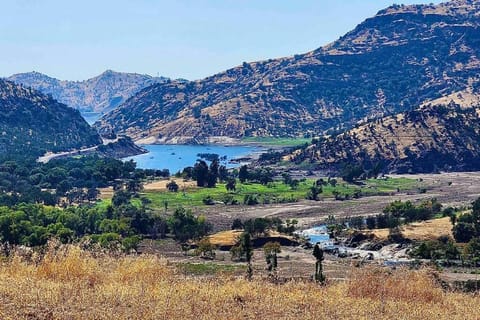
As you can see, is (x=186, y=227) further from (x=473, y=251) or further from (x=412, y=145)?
(x=412, y=145)

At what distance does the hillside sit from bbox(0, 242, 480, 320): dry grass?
158581 millimetres

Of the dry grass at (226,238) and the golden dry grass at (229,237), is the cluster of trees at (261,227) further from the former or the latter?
the dry grass at (226,238)

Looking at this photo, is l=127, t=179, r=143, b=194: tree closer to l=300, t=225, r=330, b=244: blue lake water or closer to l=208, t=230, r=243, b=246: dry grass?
l=208, t=230, r=243, b=246: dry grass

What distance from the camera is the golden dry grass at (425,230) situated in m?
78.1

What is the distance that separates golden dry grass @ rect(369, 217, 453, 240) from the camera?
78125mm

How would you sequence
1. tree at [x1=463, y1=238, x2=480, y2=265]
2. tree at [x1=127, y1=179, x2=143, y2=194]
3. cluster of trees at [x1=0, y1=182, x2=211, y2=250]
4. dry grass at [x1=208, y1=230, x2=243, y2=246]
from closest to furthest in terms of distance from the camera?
tree at [x1=463, y1=238, x2=480, y2=265]
cluster of trees at [x1=0, y1=182, x2=211, y2=250]
dry grass at [x1=208, y1=230, x2=243, y2=246]
tree at [x1=127, y1=179, x2=143, y2=194]

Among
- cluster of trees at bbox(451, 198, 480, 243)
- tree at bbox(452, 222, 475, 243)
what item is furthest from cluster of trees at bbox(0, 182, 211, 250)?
cluster of trees at bbox(451, 198, 480, 243)

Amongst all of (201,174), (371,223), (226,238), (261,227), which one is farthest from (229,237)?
(201,174)

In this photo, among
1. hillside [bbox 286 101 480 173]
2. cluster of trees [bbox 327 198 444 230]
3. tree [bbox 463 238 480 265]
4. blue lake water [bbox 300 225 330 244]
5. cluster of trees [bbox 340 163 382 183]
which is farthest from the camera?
hillside [bbox 286 101 480 173]

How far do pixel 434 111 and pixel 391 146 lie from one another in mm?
21604

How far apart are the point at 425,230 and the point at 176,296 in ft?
238

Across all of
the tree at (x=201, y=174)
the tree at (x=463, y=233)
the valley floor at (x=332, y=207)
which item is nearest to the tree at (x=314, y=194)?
the valley floor at (x=332, y=207)

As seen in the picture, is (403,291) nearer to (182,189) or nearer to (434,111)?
(182,189)

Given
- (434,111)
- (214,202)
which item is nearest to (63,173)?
(214,202)
